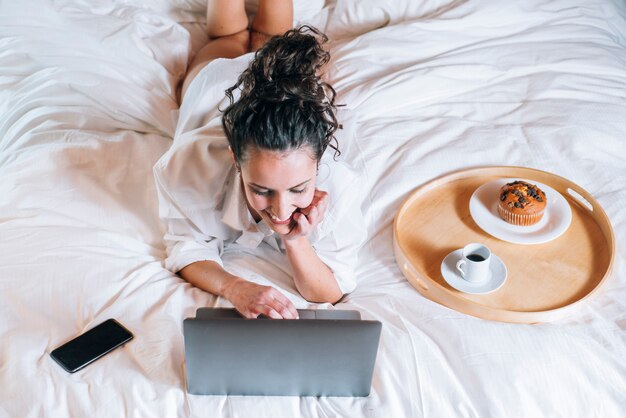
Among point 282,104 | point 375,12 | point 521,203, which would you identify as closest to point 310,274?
point 282,104

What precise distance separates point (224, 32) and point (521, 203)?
40.3 inches

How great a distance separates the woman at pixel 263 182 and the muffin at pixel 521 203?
0.32 meters

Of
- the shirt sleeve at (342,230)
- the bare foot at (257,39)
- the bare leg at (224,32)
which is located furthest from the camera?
the bare foot at (257,39)

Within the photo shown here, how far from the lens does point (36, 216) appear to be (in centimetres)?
144

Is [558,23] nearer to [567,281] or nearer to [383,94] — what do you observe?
[383,94]

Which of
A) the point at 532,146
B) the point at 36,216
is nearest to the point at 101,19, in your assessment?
the point at 36,216

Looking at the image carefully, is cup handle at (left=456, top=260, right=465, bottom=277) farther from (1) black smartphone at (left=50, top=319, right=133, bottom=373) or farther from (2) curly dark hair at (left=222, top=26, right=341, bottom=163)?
(1) black smartphone at (left=50, top=319, right=133, bottom=373)

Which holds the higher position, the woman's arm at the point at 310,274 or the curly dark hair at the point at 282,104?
the curly dark hair at the point at 282,104

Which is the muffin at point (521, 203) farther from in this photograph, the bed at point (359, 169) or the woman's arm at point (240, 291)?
the woman's arm at point (240, 291)

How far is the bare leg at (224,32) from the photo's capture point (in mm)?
1934

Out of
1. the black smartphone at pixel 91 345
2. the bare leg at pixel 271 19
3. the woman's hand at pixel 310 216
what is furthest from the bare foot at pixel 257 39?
the black smartphone at pixel 91 345

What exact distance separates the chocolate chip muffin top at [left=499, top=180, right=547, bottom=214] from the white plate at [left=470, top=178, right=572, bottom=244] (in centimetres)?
4

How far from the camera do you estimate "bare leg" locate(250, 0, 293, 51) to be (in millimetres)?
1972

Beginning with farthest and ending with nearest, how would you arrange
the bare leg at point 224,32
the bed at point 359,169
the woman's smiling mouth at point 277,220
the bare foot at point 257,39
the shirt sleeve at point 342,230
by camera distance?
1. the bare foot at point 257,39
2. the bare leg at point 224,32
3. the shirt sleeve at point 342,230
4. the woman's smiling mouth at point 277,220
5. the bed at point 359,169
